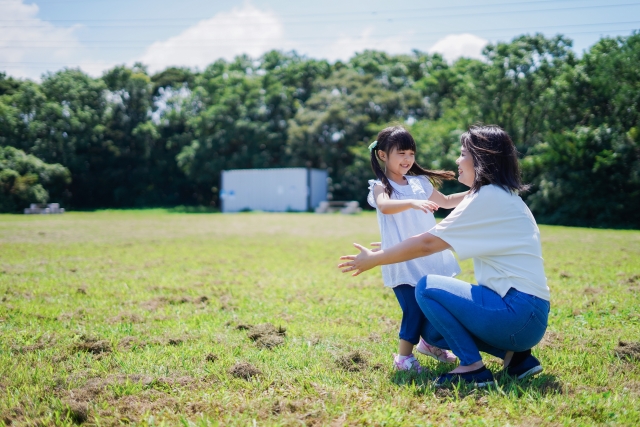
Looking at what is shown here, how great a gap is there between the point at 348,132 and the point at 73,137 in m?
20.0

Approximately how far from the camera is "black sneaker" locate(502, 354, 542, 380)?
3.06 m

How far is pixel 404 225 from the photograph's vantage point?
3.51 metres

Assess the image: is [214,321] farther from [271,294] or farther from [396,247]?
[396,247]

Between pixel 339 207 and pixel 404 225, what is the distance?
26811 millimetres

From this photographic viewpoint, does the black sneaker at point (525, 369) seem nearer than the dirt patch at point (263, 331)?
Yes

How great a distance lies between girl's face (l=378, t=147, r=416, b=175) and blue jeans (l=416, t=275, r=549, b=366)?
88cm

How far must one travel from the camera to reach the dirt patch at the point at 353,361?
3332mm

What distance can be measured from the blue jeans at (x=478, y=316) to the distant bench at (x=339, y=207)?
79.8 ft

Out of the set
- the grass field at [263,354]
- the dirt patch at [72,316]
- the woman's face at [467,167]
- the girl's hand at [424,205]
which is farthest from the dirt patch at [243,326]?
the woman's face at [467,167]

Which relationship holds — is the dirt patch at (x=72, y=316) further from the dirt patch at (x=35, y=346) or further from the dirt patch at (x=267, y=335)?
the dirt patch at (x=267, y=335)

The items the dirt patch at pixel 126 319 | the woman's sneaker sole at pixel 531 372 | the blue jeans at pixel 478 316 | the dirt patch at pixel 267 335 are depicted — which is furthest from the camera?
the dirt patch at pixel 126 319

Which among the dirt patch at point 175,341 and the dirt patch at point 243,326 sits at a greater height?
the dirt patch at point 175,341

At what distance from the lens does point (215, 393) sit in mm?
2896

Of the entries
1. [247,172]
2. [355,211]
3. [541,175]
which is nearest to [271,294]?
[541,175]
